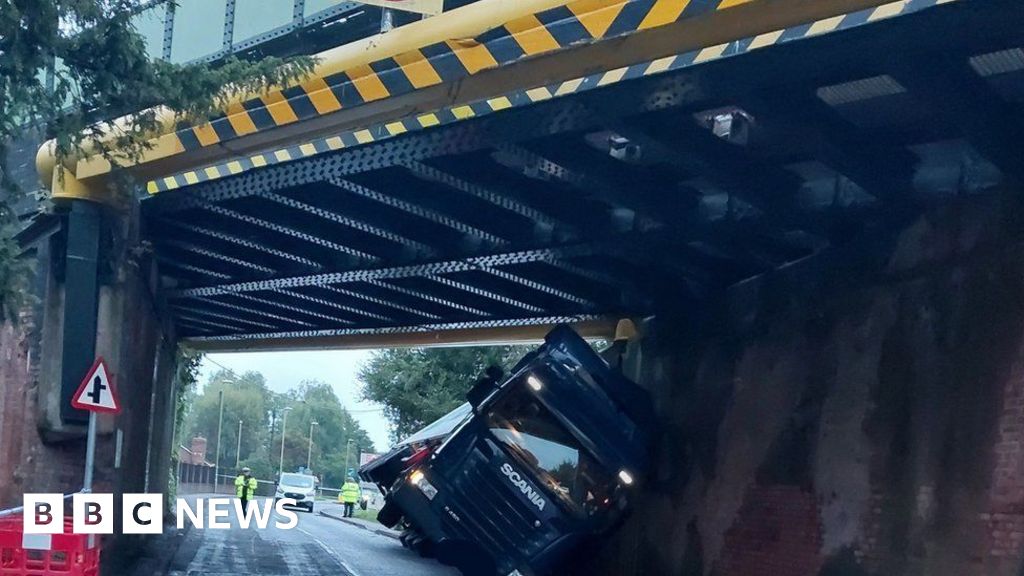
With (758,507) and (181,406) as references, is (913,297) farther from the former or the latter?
(181,406)

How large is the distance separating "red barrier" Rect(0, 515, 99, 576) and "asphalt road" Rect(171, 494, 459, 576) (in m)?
5.94

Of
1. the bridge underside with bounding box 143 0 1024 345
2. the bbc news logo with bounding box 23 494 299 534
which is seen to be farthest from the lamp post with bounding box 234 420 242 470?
the bridge underside with bounding box 143 0 1024 345

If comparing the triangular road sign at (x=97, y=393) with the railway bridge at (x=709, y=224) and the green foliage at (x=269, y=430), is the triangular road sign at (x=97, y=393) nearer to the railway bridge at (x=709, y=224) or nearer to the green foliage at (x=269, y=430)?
the railway bridge at (x=709, y=224)

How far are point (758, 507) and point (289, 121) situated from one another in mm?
6573

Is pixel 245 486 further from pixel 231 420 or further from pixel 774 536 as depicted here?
pixel 231 420

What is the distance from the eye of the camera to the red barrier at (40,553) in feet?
33.4

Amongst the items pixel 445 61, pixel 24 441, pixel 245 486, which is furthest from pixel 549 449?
pixel 245 486

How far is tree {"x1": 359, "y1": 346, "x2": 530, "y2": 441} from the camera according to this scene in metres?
38.1

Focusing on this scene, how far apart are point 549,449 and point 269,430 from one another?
4817 inches

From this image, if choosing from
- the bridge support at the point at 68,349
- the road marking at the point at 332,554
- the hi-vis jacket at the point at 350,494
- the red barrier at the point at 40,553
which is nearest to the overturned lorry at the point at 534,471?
the bridge support at the point at 68,349

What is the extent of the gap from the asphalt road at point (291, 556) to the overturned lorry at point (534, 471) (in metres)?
3.99

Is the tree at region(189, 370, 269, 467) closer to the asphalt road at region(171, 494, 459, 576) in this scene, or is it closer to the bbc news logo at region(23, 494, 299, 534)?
the asphalt road at region(171, 494, 459, 576)

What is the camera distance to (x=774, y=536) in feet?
42.0

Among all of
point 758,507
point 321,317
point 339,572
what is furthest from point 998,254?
point 321,317
